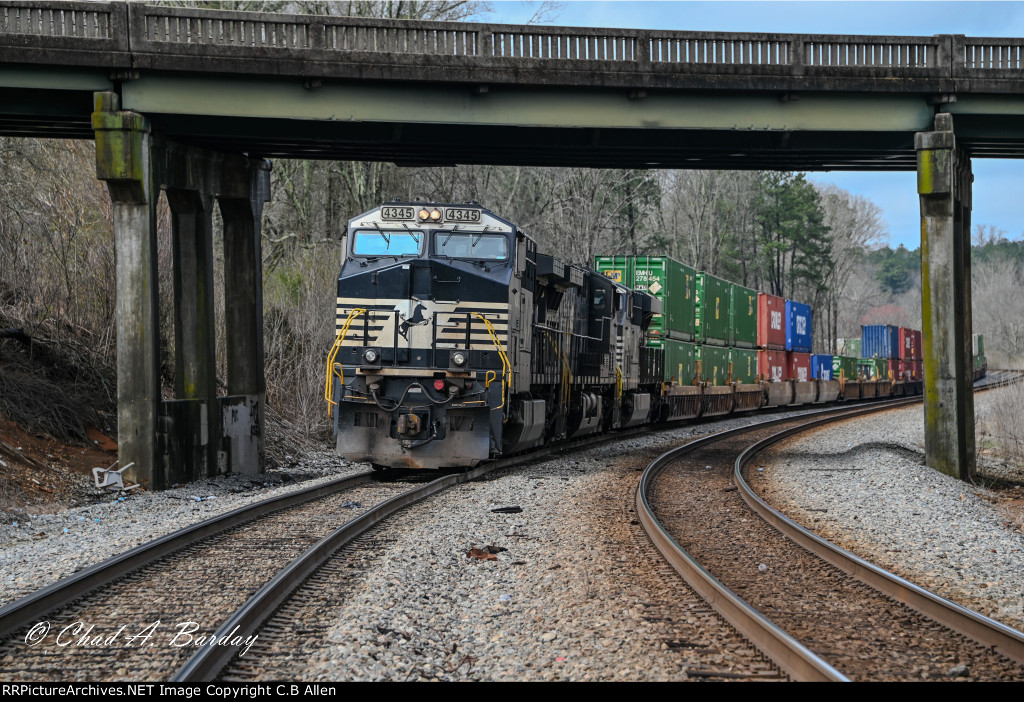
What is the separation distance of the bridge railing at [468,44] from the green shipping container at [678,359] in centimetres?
1114

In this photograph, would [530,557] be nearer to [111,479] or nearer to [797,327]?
[111,479]

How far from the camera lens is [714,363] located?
31.1 metres

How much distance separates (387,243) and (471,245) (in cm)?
119

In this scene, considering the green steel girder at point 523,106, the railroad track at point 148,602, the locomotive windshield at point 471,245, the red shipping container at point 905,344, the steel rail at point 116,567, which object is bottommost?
the railroad track at point 148,602

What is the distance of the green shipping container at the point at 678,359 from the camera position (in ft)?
86.5

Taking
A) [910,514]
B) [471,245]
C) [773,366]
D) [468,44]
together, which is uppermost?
[468,44]

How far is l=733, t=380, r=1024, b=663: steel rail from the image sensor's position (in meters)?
5.91

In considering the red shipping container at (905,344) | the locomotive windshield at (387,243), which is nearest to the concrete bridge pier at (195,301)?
the locomotive windshield at (387,243)

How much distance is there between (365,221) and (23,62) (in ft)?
16.2

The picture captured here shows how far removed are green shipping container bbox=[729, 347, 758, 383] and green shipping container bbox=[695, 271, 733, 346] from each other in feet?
2.07

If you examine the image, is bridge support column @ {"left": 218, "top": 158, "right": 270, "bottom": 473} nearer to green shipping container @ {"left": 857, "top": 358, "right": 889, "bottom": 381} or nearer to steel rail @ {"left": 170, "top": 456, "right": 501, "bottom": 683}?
steel rail @ {"left": 170, "top": 456, "right": 501, "bottom": 683}

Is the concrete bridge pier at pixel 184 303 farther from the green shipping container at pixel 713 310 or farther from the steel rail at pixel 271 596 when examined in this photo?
the green shipping container at pixel 713 310

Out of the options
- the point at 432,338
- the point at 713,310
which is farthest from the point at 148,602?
the point at 713,310

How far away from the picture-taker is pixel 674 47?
15438mm
